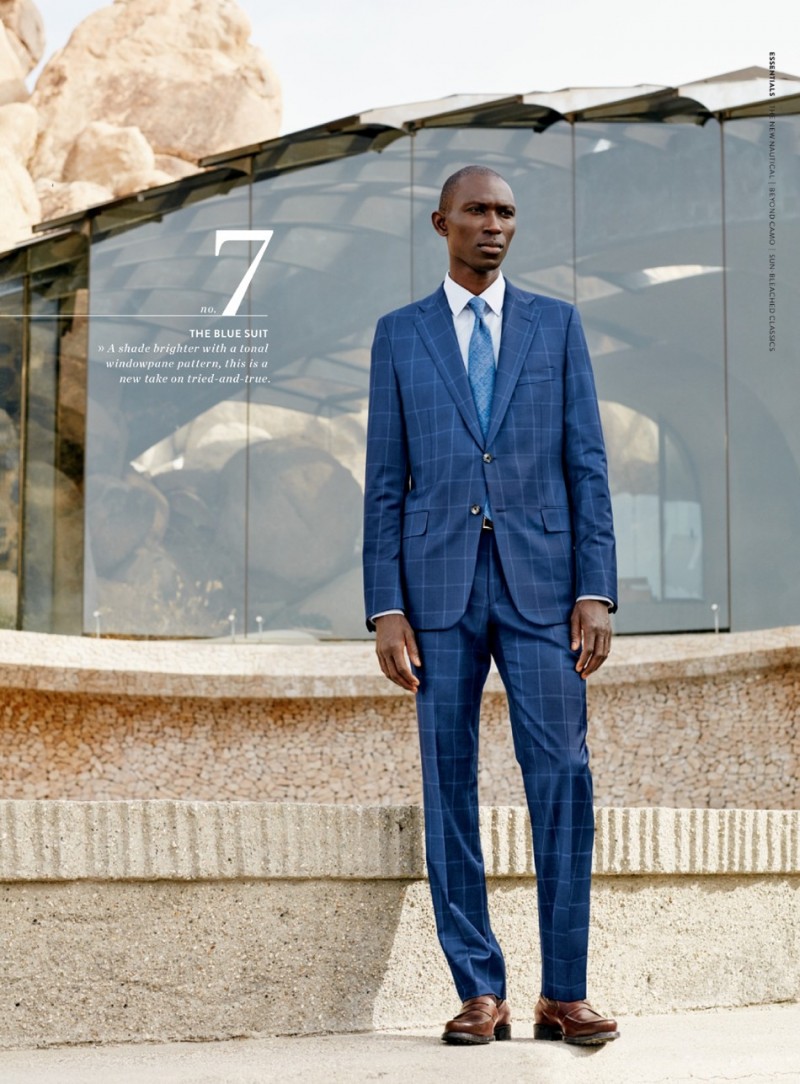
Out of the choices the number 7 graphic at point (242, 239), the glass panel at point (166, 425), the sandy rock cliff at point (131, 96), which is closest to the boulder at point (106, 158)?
the sandy rock cliff at point (131, 96)

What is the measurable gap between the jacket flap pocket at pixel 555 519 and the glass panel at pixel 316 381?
10.1 metres

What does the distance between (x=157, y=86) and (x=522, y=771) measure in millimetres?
23260

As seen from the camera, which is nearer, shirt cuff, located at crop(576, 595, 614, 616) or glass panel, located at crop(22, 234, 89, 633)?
shirt cuff, located at crop(576, 595, 614, 616)

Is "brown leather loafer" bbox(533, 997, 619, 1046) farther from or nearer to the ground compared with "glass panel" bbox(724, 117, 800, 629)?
nearer to the ground

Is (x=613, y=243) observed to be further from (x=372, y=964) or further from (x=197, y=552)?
(x=372, y=964)

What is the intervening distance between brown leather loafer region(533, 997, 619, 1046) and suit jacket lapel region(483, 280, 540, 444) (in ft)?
3.85

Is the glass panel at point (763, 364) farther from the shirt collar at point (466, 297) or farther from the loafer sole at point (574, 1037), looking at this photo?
the loafer sole at point (574, 1037)

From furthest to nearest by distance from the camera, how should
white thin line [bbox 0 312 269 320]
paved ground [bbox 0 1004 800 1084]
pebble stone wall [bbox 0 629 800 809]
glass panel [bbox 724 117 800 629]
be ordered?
1. white thin line [bbox 0 312 269 320]
2. glass panel [bbox 724 117 800 629]
3. pebble stone wall [bbox 0 629 800 809]
4. paved ground [bbox 0 1004 800 1084]

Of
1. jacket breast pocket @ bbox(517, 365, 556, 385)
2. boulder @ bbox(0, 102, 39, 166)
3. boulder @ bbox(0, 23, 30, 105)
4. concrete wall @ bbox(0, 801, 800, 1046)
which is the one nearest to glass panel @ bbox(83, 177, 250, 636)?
boulder @ bbox(0, 102, 39, 166)

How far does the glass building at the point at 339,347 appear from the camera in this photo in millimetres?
12688

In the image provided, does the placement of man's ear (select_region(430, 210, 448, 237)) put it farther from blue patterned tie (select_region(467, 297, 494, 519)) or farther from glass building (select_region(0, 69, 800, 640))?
glass building (select_region(0, 69, 800, 640))

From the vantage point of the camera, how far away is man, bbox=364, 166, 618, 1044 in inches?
110

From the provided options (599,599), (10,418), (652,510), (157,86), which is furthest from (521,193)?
(157,86)

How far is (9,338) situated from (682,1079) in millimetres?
12360
